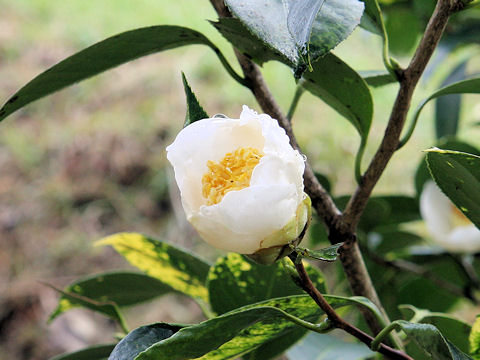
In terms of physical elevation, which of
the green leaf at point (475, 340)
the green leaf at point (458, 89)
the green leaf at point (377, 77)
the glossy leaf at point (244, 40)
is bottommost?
the green leaf at point (475, 340)

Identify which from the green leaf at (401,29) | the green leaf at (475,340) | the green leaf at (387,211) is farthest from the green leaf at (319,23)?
the green leaf at (401,29)

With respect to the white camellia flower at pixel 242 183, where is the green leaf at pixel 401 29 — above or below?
below

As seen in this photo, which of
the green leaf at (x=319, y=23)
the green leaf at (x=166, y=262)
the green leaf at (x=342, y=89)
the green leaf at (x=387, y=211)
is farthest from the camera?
the green leaf at (x=387, y=211)

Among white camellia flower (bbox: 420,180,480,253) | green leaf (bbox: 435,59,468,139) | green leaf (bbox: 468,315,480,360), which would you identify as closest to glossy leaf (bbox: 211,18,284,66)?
green leaf (bbox: 468,315,480,360)

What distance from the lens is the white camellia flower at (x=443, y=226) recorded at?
0.63 metres

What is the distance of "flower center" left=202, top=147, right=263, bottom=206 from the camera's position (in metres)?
0.30

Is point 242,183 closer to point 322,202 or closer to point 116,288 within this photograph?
point 322,202

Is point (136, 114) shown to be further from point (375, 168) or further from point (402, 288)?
point (375, 168)

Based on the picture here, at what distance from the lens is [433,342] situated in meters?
0.29

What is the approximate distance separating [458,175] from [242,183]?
123 millimetres

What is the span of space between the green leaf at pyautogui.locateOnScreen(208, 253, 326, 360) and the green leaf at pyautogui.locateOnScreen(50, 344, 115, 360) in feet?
0.30

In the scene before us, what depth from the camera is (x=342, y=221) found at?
0.38 m

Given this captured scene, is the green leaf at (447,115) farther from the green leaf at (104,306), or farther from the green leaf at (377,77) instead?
the green leaf at (104,306)


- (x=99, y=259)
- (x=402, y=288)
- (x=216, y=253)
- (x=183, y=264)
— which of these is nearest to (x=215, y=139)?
(x=183, y=264)
